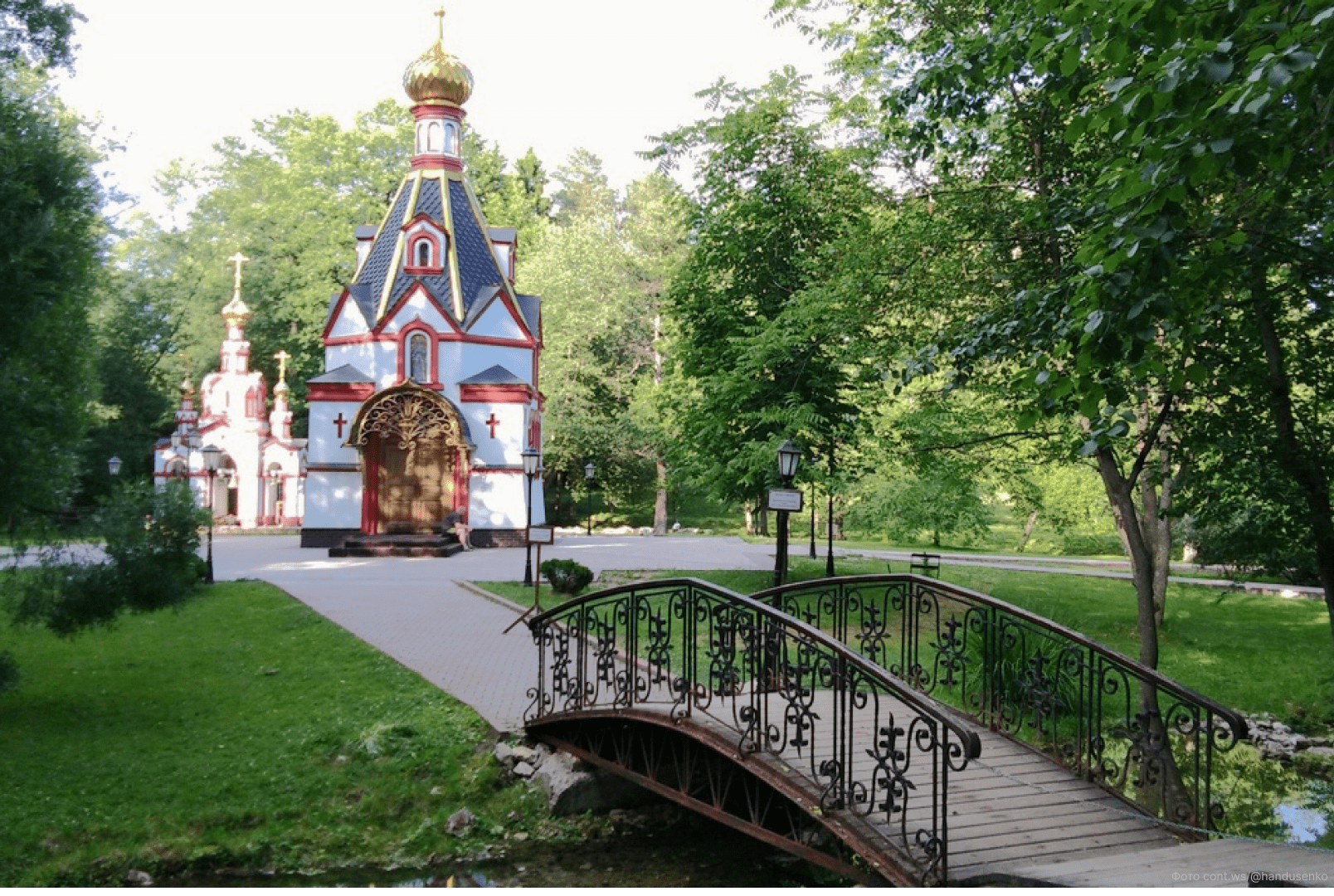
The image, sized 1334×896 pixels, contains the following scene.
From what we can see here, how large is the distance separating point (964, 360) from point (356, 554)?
2203 cm

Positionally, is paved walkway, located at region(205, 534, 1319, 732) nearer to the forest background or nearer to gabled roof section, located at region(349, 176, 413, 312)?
the forest background

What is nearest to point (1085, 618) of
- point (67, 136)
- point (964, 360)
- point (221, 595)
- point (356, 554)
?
point (964, 360)

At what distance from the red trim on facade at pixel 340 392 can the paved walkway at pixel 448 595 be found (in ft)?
14.0

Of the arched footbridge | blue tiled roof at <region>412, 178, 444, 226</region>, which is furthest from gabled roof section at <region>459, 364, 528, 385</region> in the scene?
the arched footbridge

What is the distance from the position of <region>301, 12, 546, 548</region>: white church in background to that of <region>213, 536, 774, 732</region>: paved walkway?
1.69 meters

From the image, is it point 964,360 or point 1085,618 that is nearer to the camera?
point 964,360

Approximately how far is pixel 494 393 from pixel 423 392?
222cm

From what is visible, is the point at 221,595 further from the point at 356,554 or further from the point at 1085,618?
the point at 1085,618

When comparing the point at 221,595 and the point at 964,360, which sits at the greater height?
the point at 964,360

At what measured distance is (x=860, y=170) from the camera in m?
14.1

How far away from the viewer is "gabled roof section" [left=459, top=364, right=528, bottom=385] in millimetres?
30438

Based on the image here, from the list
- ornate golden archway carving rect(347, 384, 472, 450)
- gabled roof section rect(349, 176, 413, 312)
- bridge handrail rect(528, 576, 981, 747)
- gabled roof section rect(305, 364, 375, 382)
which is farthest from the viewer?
gabled roof section rect(349, 176, 413, 312)

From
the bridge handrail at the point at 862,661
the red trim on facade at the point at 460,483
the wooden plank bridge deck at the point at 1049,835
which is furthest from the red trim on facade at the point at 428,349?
the wooden plank bridge deck at the point at 1049,835

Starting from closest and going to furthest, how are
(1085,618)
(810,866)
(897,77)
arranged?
1. (810,866)
2. (897,77)
3. (1085,618)
